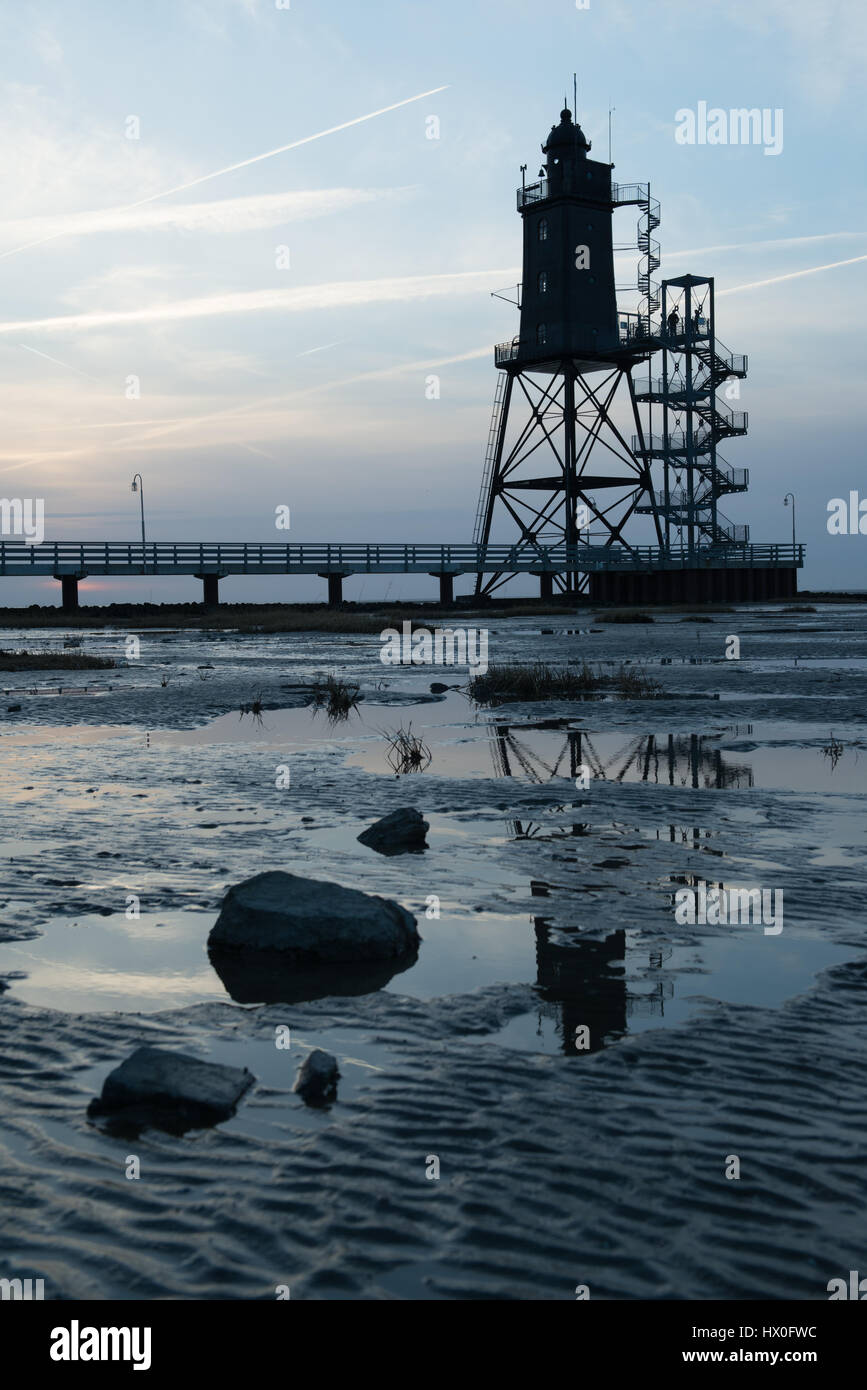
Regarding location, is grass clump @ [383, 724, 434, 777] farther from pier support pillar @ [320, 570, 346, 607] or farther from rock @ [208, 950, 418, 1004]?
pier support pillar @ [320, 570, 346, 607]

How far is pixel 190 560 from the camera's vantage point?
176 ft

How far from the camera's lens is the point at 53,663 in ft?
86.4

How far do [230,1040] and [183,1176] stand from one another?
115cm

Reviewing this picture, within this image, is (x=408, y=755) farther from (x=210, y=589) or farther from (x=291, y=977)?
(x=210, y=589)

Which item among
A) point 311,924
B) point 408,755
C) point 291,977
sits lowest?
point 291,977

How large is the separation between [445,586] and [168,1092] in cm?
5604

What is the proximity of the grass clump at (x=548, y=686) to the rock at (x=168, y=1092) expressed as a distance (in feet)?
47.5

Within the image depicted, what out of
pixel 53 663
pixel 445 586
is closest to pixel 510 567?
pixel 445 586

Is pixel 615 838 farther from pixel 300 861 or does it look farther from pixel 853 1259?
pixel 853 1259

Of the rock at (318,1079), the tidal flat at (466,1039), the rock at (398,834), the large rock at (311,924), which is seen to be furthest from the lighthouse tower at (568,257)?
the rock at (318,1079)

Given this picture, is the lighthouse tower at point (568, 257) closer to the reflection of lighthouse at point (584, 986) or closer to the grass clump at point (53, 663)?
the grass clump at point (53, 663)

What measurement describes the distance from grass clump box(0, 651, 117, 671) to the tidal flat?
14658 mm

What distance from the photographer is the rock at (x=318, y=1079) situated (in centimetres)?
407
